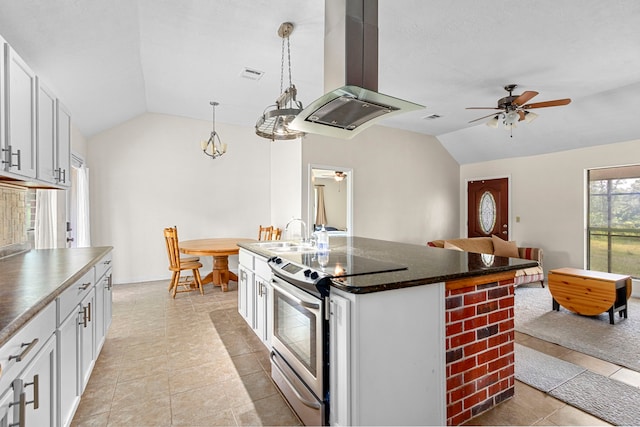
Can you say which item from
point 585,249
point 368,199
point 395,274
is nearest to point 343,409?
point 395,274

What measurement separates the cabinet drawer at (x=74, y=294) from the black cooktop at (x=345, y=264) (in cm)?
123

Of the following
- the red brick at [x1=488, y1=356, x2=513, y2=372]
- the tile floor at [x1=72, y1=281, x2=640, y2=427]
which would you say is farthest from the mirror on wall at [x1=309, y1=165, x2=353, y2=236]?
the red brick at [x1=488, y1=356, x2=513, y2=372]

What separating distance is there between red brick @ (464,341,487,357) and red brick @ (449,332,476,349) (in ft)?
0.11

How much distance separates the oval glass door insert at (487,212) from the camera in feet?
21.3

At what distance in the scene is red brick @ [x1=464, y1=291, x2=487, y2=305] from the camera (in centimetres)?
176

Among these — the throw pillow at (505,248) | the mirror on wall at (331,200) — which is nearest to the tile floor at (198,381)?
the throw pillow at (505,248)

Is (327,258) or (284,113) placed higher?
(284,113)

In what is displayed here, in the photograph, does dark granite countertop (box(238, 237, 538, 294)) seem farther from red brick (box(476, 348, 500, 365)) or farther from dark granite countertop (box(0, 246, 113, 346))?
dark granite countertop (box(0, 246, 113, 346))

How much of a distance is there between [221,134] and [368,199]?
2925mm

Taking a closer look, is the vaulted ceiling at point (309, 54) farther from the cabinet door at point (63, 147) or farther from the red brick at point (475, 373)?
the red brick at point (475, 373)

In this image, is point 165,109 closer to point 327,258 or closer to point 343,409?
point 327,258

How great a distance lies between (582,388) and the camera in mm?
2133

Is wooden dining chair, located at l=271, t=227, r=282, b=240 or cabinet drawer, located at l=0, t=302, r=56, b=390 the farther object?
wooden dining chair, located at l=271, t=227, r=282, b=240

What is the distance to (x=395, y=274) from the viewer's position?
1637 mm
